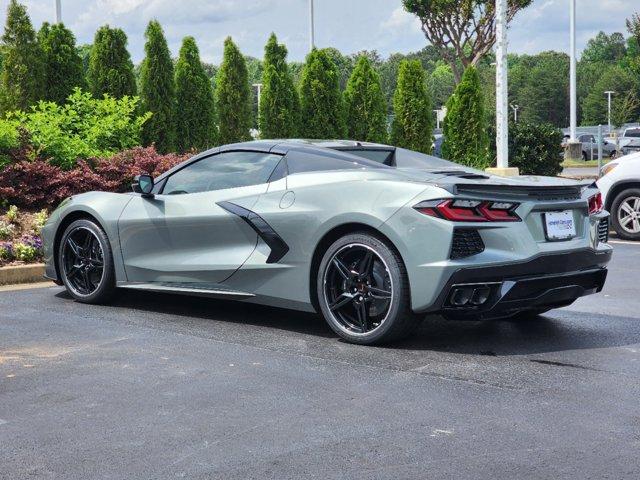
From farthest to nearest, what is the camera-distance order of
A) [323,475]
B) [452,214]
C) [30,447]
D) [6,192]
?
[6,192] → [452,214] → [30,447] → [323,475]

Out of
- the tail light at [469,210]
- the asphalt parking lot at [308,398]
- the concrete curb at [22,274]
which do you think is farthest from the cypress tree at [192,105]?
the tail light at [469,210]

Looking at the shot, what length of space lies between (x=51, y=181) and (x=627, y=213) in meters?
7.67

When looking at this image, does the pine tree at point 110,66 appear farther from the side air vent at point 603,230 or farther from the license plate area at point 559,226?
the license plate area at point 559,226

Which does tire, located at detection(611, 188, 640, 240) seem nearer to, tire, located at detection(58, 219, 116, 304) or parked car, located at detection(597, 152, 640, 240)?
parked car, located at detection(597, 152, 640, 240)

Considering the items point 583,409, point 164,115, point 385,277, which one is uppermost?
point 164,115

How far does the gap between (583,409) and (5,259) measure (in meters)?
6.93

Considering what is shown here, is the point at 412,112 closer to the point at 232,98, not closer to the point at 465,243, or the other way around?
the point at 232,98

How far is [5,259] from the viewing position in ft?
32.6

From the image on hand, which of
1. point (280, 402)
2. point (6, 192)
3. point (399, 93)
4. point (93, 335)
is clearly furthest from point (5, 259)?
point (399, 93)

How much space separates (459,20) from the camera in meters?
43.5

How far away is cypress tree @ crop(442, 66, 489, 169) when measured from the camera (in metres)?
21.6

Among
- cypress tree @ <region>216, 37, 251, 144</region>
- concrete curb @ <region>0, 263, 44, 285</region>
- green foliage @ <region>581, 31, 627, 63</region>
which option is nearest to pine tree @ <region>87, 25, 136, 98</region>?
cypress tree @ <region>216, 37, 251, 144</region>

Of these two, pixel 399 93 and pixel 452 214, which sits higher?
pixel 399 93

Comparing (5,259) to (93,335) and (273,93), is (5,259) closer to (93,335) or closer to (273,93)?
(93,335)
